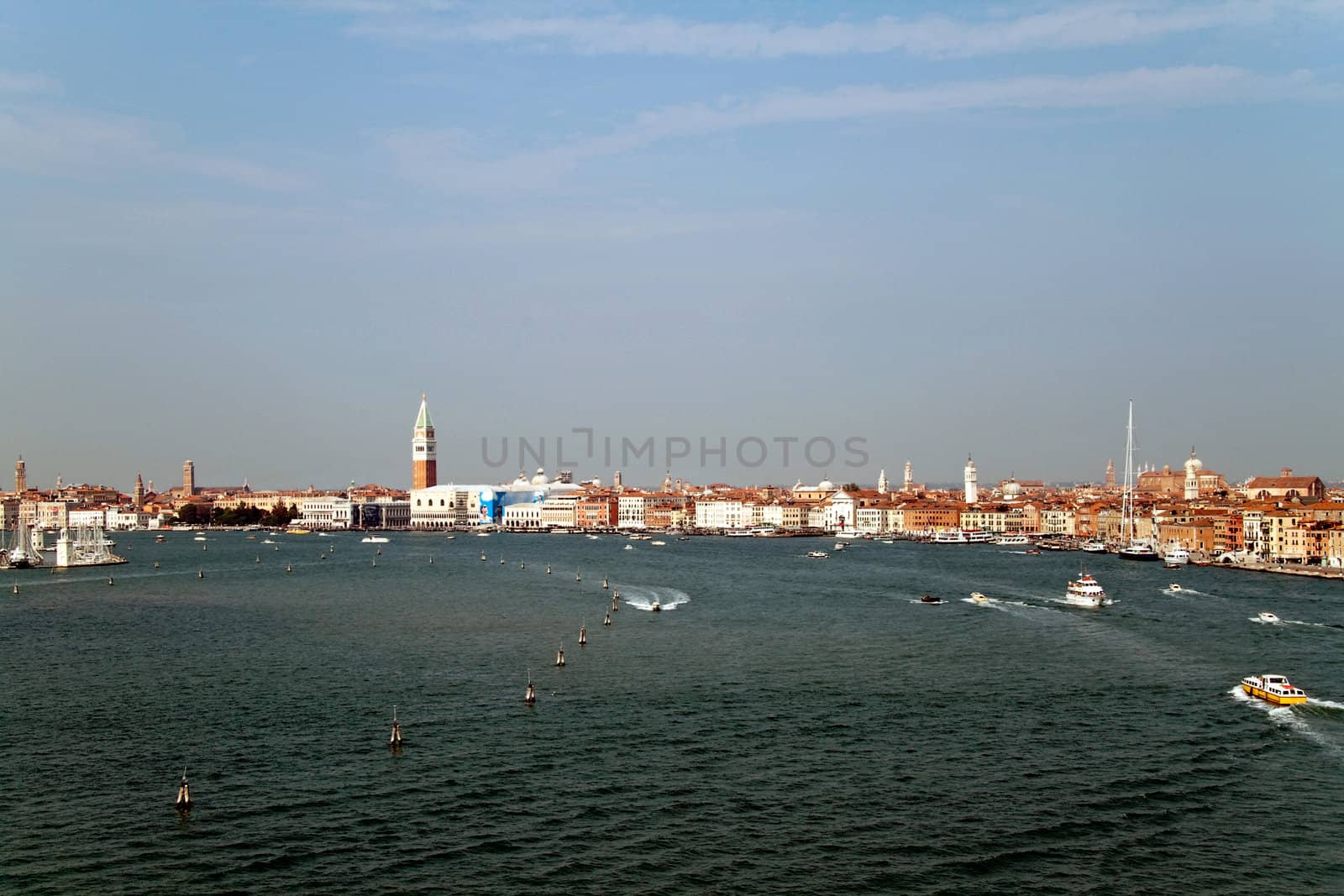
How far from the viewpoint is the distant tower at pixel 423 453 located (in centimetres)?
9881

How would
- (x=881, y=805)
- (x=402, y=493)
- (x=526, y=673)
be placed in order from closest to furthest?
1. (x=881, y=805)
2. (x=526, y=673)
3. (x=402, y=493)

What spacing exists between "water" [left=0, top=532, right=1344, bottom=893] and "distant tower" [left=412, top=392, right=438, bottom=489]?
7349 cm

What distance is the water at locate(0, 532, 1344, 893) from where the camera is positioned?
9.64 m

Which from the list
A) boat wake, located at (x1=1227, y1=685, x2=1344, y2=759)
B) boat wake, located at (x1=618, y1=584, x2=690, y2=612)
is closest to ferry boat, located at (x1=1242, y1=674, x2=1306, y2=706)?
boat wake, located at (x1=1227, y1=685, x2=1344, y2=759)

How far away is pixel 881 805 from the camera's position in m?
11.1

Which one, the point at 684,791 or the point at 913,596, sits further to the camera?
the point at 913,596

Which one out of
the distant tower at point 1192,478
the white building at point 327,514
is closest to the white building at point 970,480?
the distant tower at point 1192,478

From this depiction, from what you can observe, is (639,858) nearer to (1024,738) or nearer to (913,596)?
(1024,738)

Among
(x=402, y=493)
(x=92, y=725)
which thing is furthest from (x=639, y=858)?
(x=402, y=493)

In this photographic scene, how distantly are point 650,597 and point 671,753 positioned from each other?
17.1 metres

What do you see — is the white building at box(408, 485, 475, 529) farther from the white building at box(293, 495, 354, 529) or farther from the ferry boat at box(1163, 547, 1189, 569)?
the ferry boat at box(1163, 547, 1189, 569)

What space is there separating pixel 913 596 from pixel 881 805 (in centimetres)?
2004

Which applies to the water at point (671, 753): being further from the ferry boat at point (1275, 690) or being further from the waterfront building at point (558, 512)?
the waterfront building at point (558, 512)

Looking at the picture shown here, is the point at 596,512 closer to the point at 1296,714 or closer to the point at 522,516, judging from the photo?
the point at 522,516
